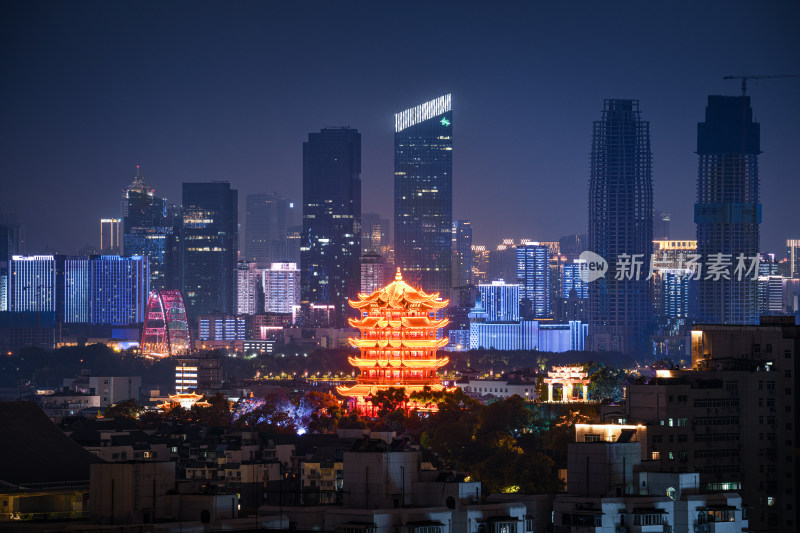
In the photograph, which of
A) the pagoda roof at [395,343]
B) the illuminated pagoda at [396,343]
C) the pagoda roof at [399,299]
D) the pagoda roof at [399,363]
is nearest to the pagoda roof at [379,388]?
the illuminated pagoda at [396,343]

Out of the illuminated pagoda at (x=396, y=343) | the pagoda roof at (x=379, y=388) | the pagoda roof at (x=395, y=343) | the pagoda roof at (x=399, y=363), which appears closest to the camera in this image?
the pagoda roof at (x=379, y=388)

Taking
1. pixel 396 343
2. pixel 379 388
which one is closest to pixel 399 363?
pixel 396 343

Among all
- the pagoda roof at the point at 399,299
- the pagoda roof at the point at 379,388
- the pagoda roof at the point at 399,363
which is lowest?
the pagoda roof at the point at 379,388

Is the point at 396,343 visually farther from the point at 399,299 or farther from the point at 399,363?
the point at 399,299

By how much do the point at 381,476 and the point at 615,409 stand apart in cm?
3660

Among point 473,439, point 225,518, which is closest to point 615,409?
point 473,439

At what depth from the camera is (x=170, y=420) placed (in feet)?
433

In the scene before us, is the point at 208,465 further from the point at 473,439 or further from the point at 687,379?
the point at 687,379

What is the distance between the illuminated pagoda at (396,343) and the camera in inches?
5546

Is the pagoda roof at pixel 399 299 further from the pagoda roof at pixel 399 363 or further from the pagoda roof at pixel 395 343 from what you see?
the pagoda roof at pixel 399 363

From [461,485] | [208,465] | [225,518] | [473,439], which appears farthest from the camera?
[473,439]

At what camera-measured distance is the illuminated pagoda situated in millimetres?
140875

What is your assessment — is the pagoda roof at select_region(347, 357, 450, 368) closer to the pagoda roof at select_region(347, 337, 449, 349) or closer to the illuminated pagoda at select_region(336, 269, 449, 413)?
the illuminated pagoda at select_region(336, 269, 449, 413)

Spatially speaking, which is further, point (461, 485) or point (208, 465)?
point (208, 465)
